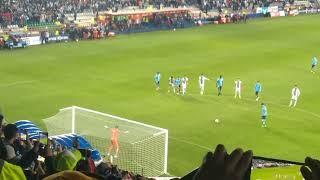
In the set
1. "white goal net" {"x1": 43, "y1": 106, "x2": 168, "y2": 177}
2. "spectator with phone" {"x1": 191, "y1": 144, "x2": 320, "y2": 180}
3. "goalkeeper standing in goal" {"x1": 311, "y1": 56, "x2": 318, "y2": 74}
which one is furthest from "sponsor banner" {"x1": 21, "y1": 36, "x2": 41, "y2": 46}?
"spectator with phone" {"x1": 191, "y1": 144, "x2": 320, "y2": 180}

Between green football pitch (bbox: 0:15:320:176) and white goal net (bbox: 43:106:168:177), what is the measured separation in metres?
1.56

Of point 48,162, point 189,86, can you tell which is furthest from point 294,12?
point 48,162

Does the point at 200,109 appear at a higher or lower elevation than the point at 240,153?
lower

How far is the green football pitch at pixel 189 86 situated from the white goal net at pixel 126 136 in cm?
156

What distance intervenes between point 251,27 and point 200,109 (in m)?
31.0

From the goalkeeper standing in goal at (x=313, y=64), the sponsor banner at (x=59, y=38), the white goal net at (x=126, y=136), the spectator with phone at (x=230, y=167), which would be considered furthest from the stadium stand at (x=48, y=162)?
the sponsor banner at (x=59, y=38)

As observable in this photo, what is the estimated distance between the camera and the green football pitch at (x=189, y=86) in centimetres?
2317

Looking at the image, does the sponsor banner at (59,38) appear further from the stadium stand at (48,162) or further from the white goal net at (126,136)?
the stadium stand at (48,162)

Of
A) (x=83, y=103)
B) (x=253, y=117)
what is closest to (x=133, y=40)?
(x=83, y=103)

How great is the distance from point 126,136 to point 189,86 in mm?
13834

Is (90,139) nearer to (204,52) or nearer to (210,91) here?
(210,91)

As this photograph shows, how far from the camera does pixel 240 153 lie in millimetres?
2912

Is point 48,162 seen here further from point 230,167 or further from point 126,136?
point 126,136

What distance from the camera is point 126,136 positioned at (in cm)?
1894
